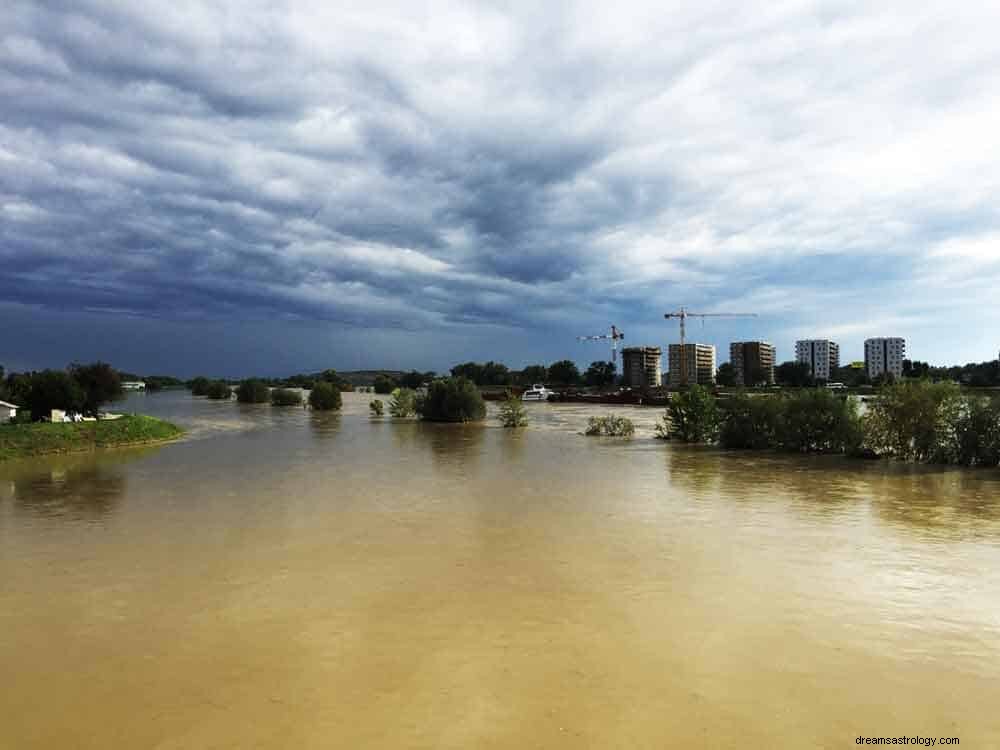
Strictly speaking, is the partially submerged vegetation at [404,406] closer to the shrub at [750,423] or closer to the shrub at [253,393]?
the shrub at [750,423]

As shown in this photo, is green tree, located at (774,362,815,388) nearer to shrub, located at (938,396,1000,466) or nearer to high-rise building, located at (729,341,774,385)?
high-rise building, located at (729,341,774,385)

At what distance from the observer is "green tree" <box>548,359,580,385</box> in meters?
156

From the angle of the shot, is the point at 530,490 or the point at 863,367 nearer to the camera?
the point at 530,490

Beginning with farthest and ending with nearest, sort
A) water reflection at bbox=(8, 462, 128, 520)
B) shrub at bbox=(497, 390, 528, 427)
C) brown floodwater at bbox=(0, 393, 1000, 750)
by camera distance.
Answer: shrub at bbox=(497, 390, 528, 427), water reflection at bbox=(8, 462, 128, 520), brown floodwater at bbox=(0, 393, 1000, 750)

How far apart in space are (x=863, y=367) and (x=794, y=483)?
182m

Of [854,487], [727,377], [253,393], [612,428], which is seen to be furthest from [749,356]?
[854,487]

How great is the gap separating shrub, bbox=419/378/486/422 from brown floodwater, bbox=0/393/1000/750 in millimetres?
33277

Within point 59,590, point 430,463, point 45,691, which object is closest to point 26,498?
point 59,590

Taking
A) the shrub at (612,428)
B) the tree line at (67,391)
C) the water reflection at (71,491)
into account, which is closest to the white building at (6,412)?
the tree line at (67,391)

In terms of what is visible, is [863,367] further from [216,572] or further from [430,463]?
[216,572]

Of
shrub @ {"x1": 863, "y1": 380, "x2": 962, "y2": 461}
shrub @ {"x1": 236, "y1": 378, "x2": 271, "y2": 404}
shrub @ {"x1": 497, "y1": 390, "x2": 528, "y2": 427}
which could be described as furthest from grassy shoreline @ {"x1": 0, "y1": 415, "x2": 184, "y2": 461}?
shrub @ {"x1": 236, "y1": 378, "x2": 271, "y2": 404}

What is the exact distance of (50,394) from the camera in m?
33.5

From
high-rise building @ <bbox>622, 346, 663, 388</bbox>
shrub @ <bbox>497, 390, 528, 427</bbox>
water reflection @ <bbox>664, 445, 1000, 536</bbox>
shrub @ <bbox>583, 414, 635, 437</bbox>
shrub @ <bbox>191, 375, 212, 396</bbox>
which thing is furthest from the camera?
high-rise building @ <bbox>622, 346, 663, 388</bbox>

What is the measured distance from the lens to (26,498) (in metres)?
16.9
